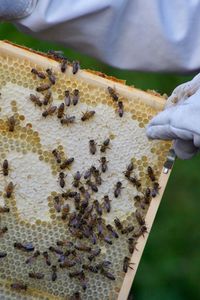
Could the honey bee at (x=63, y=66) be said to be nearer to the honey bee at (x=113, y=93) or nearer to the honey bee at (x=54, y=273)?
the honey bee at (x=113, y=93)

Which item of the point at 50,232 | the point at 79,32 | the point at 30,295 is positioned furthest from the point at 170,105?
the point at 30,295

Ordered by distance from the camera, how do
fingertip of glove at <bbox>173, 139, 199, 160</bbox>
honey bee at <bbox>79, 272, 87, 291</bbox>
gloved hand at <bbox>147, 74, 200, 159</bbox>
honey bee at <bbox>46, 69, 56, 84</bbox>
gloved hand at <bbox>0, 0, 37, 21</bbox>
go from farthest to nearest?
honey bee at <bbox>79, 272, 87, 291</bbox> < honey bee at <bbox>46, 69, 56, 84</bbox> < gloved hand at <bbox>0, 0, 37, 21</bbox> < fingertip of glove at <bbox>173, 139, 199, 160</bbox> < gloved hand at <bbox>147, 74, 200, 159</bbox>

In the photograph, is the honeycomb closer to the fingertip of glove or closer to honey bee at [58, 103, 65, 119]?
honey bee at [58, 103, 65, 119]

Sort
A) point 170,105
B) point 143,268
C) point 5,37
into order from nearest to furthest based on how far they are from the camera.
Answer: point 170,105
point 143,268
point 5,37

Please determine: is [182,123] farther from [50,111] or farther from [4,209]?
[4,209]

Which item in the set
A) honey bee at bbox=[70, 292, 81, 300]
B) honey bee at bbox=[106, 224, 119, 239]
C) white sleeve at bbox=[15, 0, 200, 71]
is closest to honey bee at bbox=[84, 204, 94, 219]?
honey bee at bbox=[106, 224, 119, 239]

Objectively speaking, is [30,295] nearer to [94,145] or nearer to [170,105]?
[94,145]
